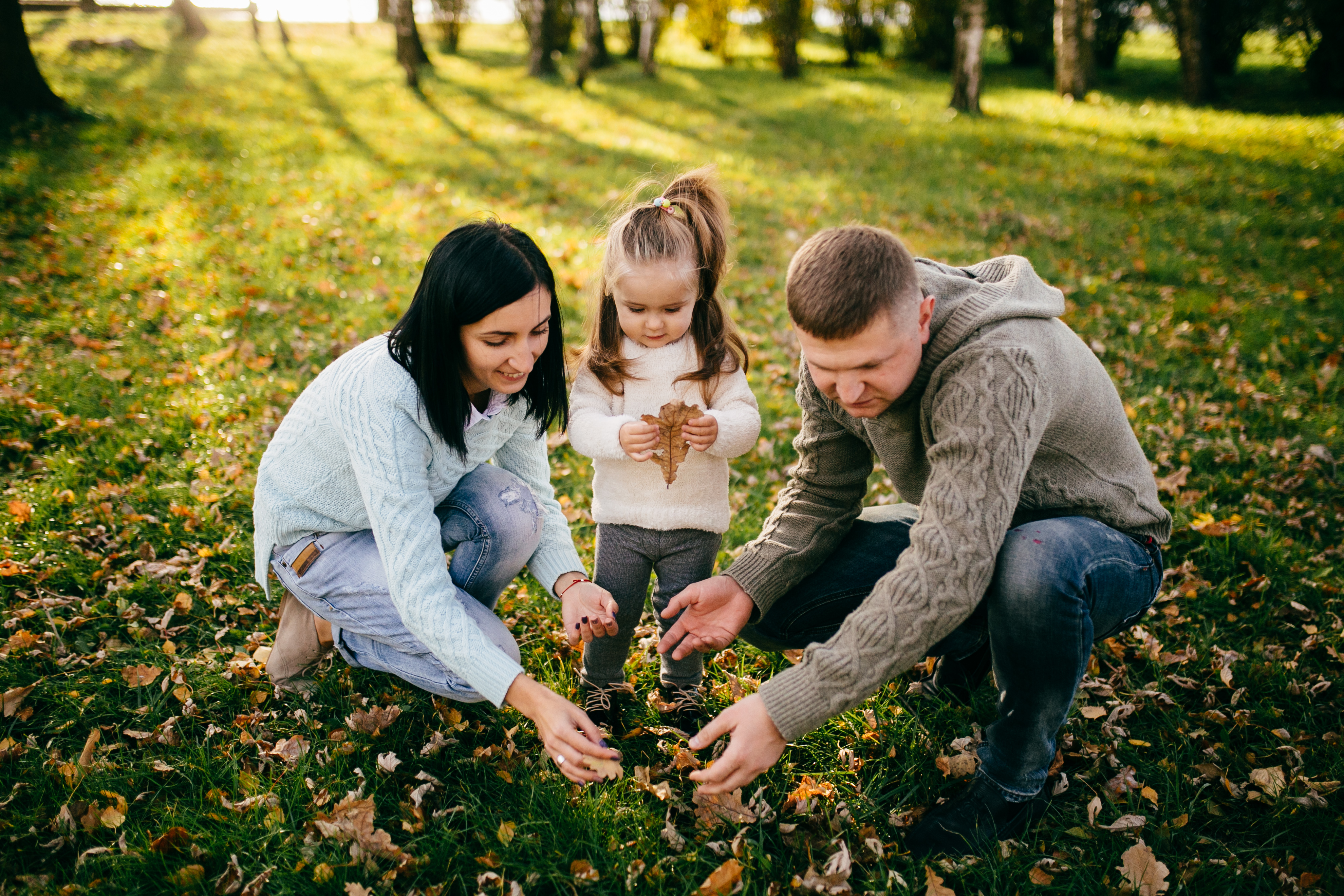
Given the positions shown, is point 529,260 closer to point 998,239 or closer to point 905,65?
point 998,239

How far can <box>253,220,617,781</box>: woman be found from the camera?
2.25 meters

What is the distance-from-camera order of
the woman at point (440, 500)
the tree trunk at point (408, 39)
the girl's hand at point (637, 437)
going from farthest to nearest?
1. the tree trunk at point (408, 39)
2. the girl's hand at point (637, 437)
3. the woman at point (440, 500)

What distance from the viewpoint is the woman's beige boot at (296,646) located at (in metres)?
2.75

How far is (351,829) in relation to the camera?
89.0 inches

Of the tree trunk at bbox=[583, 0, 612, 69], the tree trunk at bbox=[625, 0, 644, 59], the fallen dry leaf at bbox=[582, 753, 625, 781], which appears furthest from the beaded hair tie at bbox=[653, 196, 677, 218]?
the tree trunk at bbox=[625, 0, 644, 59]

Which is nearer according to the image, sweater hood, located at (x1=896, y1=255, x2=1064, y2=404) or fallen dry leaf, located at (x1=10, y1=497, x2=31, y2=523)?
sweater hood, located at (x1=896, y1=255, x2=1064, y2=404)

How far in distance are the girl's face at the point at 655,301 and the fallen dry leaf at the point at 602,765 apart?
4.55ft

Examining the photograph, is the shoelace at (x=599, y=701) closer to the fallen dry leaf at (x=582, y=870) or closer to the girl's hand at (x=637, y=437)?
the fallen dry leaf at (x=582, y=870)

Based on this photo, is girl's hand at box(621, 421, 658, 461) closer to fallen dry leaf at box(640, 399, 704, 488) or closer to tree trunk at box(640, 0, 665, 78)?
fallen dry leaf at box(640, 399, 704, 488)

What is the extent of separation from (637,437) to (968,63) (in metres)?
13.7

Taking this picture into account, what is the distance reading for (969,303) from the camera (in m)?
2.17

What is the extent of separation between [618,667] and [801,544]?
0.83 m

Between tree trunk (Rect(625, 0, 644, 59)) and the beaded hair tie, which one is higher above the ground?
tree trunk (Rect(625, 0, 644, 59))

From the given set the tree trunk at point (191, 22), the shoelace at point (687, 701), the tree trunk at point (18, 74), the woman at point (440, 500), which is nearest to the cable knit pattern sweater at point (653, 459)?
the woman at point (440, 500)
